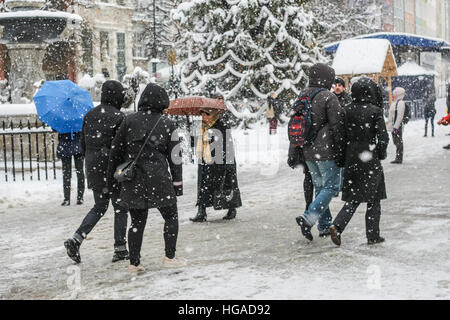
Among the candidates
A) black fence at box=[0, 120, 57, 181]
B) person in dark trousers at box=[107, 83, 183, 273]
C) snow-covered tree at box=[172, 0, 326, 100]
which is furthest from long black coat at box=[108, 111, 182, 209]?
snow-covered tree at box=[172, 0, 326, 100]

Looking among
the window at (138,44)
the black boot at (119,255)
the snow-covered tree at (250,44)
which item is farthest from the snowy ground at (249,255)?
the window at (138,44)

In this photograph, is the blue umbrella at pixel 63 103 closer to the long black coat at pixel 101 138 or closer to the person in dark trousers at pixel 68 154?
the person in dark trousers at pixel 68 154

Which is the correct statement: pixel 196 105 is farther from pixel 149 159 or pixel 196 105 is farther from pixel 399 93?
pixel 399 93

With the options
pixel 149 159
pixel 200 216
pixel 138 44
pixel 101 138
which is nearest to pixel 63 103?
pixel 200 216

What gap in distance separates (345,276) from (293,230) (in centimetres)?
224

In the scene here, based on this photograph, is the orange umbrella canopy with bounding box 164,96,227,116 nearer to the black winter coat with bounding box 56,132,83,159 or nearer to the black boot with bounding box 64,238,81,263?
the black winter coat with bounding box 56,132,83,159

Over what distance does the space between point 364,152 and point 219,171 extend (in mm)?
2569

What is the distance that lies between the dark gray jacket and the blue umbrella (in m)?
3.63

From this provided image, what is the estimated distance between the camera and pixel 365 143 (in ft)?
21.4

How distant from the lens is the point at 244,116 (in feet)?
82.6

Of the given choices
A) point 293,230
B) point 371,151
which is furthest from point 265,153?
point 371,151

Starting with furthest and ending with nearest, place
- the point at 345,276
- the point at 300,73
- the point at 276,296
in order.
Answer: the point at 300,73 → the point at 345,276 → the point at 276,296

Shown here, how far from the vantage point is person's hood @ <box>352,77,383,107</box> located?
6.50 metres

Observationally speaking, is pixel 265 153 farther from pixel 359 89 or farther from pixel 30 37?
pixel 359 89
